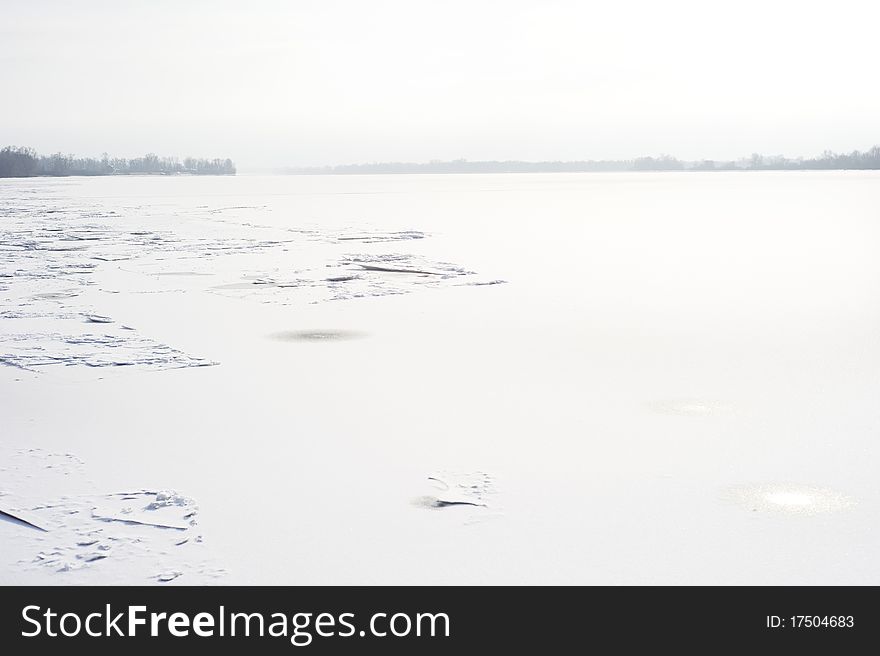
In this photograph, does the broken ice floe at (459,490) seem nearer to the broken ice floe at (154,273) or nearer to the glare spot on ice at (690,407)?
the glare spot on ice at (690,407)

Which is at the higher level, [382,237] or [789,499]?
[382,237]

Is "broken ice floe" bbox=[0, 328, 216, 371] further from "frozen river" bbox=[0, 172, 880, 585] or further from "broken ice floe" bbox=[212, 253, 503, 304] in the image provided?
"broken ice floe" bbox=[212, 253, 503, 304]

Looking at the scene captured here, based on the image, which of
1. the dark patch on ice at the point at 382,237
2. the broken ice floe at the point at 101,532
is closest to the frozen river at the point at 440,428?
the broken ice floe at the point at 101,532

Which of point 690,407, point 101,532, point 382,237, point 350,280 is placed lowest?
point 101,532

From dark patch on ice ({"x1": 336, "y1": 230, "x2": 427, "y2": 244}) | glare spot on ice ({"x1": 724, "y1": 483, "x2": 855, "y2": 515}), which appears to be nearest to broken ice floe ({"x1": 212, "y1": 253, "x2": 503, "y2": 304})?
dark patch on ice ({"x1": 336, "y1": 230, "x2": 427, "y2": 244})

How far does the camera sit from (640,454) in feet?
12.8

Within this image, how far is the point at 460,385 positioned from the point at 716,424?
5.14 ft

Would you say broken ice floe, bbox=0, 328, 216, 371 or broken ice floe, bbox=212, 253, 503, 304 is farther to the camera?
broken ice floe, bbox=212, 253, 503, 304

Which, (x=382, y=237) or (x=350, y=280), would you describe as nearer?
(x=350, y=280)

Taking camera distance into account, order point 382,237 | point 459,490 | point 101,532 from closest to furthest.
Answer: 1. point 101,532
2. point 459,490
3. point 382,237

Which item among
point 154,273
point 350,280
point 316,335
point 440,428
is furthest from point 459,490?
point 154,273

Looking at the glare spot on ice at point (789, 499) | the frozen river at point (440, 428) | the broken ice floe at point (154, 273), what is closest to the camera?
the frozen river at point (440, 428)

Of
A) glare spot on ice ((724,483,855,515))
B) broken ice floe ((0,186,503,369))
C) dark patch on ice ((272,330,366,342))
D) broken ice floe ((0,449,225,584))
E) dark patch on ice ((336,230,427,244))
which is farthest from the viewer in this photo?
dark patch on ice ((336,230,427,244))

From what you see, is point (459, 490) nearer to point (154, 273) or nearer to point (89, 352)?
point (89, 352)
